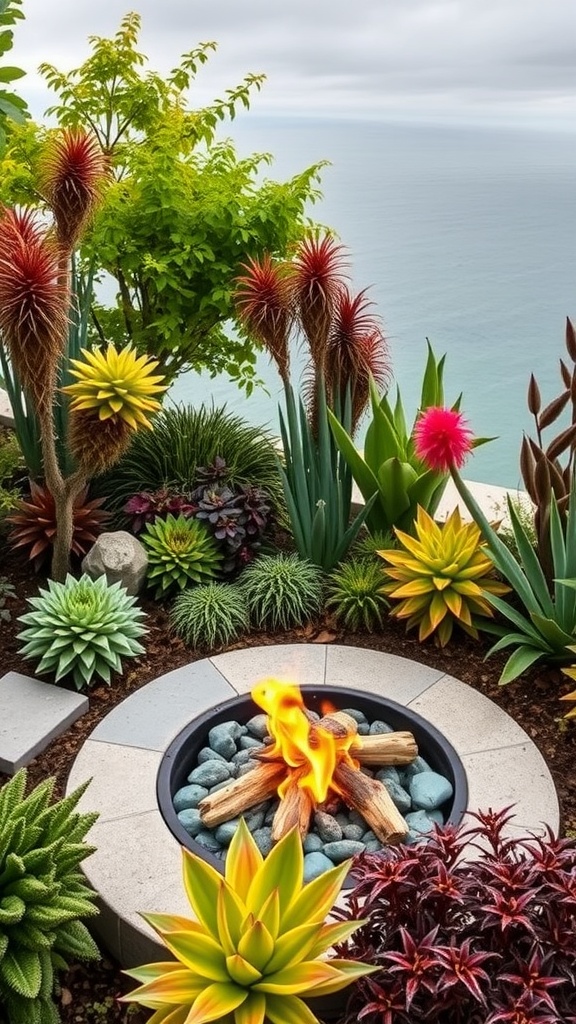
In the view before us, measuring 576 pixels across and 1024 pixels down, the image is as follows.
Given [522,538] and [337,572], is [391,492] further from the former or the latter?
[522,538]

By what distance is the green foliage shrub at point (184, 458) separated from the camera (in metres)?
4.93

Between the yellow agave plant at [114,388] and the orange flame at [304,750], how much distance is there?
130 cm

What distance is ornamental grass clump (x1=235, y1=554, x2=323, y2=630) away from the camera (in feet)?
13.5

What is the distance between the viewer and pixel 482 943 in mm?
2145

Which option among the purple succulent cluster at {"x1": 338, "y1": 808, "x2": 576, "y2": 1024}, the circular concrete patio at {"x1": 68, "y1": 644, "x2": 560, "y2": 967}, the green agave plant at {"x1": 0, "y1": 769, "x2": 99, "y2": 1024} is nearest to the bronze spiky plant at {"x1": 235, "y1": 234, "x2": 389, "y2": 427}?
the circular concrete patio at {"x1": 68, "y1": 644, "x2": 560, "y2": 967}

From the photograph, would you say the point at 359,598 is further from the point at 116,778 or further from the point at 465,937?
the point at 465,937

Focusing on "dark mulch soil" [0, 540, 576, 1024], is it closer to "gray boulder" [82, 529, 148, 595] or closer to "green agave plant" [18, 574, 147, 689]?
"green agave plant" [18, 574, 147, 689]

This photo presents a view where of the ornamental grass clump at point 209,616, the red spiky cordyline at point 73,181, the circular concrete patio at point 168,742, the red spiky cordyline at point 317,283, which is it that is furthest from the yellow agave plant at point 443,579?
the red spiky cordyline at point 73,181

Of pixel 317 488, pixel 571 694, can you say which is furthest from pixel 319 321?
pixel 571 694

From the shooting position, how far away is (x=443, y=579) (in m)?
3.90

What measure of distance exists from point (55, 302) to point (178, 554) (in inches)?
54.5

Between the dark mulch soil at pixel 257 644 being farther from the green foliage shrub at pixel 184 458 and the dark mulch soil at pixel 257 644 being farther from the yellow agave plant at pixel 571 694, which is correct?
the green foliage shrub at pixel 184 458

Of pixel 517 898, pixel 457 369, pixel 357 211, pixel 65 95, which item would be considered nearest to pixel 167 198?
pixel 65 95

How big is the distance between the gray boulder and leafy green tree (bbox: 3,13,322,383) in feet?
4.74
